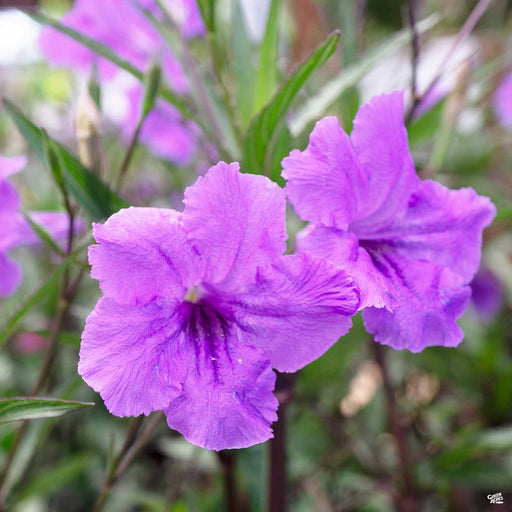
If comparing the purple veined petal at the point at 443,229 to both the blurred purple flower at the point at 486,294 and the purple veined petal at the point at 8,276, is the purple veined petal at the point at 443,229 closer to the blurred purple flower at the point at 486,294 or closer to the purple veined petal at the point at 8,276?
the purple veined petal at the point at 8,276

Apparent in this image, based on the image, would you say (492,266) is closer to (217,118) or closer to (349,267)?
(217,118)

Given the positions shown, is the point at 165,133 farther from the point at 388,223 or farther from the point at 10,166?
the point at 388,223

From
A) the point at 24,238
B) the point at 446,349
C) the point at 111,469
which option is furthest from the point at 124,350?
the point at 446,349

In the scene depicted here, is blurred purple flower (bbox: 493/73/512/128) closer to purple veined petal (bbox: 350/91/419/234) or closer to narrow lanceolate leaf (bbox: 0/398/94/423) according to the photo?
purple veined petal (bbox: 350/91/419/234)

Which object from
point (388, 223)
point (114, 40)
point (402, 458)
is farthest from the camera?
point (114, 40)

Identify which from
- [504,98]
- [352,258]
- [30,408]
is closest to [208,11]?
[352,258]

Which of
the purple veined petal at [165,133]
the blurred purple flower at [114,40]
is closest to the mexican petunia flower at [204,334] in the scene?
the blurred purple flower at [114,40]

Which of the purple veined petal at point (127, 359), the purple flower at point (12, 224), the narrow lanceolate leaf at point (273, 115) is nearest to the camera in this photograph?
the purple veined petal at point (127, 359)
